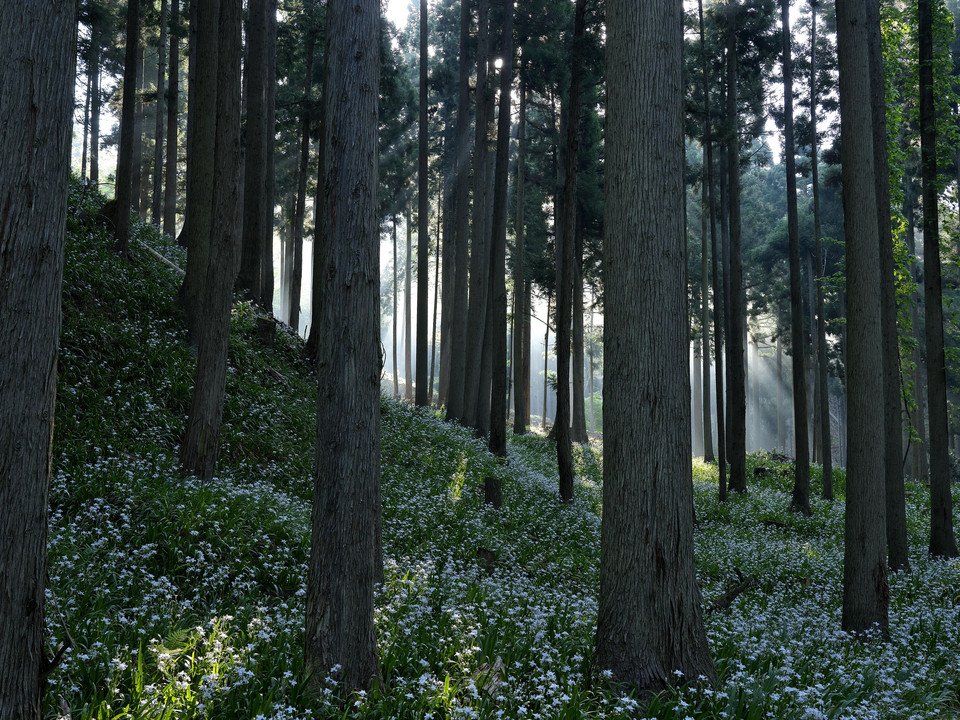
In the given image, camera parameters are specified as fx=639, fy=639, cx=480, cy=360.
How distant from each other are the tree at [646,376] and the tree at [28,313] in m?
3.25

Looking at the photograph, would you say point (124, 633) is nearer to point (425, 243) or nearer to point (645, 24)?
point (645, 24)

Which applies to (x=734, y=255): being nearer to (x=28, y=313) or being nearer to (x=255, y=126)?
(x=255, y=126)

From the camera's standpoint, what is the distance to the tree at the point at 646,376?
167 inches

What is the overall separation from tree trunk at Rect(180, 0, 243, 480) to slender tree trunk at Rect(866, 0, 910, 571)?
376 inches

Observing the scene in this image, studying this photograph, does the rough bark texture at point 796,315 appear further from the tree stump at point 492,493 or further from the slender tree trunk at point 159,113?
the slender tree trunk at point 159,113

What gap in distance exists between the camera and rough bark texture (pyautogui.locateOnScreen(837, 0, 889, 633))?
671cm

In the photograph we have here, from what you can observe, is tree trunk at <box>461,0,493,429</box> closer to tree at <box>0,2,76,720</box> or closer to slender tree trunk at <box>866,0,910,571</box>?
slender tree trunk at <box>866,0,910,571</box>

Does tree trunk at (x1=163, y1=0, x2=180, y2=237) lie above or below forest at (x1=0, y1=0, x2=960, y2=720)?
above

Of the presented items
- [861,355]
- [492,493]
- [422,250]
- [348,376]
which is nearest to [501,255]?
[422,250]

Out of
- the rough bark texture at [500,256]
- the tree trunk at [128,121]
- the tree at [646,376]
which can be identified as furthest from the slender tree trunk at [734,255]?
the tree trunk at [128,121]

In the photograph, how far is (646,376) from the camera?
437 cm

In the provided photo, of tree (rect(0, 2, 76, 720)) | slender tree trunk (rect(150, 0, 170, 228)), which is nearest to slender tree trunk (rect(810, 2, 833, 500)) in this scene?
tree (rect(0, 2, 76, 720))

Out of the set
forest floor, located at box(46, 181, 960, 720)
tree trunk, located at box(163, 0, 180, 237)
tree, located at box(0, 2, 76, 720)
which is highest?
tree trunk, located at box(163, 0, 180, 237)

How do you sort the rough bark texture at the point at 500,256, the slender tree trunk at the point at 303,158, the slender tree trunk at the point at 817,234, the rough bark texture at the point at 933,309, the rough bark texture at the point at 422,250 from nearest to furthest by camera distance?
the rough bark texture at the point at 933,309
the rough bark texture at the point at 500,256
the slender tree trunk at the point at 817,234
the slender tree trunk at the point at 303,158
the rough bark texture at the point at 422,250
